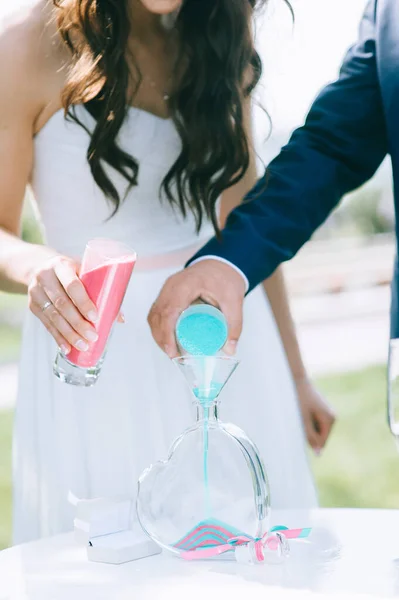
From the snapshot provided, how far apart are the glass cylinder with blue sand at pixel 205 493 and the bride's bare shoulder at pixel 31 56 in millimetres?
783

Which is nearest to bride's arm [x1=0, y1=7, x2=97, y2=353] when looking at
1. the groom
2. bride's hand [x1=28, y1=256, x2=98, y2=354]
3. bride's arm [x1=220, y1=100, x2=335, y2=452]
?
bride's hand [x1=28, y1=256, x2=98, y2=354]

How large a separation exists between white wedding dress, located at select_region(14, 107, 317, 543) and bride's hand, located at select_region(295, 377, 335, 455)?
144 millimetres

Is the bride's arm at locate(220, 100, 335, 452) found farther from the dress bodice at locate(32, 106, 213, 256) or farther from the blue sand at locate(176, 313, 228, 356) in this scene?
the blue sand at locate(176, 313, 228, 356)

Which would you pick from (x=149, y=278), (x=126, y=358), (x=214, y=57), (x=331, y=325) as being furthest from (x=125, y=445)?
(x=331, y=325)

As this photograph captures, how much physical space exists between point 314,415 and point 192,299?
776mm

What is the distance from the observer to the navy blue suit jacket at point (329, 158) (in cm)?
166

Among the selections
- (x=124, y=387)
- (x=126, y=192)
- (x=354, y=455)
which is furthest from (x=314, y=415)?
(x=354, y=455)

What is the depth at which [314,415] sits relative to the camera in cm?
208

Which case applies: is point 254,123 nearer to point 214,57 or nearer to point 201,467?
point 214,57

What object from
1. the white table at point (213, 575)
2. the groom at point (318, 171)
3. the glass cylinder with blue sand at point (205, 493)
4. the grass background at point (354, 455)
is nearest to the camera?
the white table at point (213, 575)

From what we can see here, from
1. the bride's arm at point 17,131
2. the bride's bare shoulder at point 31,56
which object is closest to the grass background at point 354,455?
the bride's arm at point 17,131

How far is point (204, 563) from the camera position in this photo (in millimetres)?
1179

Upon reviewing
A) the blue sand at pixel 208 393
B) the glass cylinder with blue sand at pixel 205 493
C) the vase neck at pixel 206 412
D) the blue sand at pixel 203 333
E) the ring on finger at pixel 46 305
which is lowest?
the glass cylinder with blue sand at pixel 205 493

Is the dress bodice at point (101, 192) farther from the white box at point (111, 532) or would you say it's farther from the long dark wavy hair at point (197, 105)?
the white box at point (111, 532)
